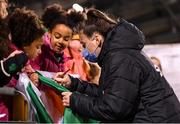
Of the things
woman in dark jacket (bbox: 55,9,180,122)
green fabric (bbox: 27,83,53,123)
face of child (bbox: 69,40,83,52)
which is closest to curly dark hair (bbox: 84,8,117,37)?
woman in dark jacket (bbox: 55,9,180,122)

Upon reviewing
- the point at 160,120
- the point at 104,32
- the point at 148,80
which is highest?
the point at 104,32

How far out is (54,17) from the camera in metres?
4.89

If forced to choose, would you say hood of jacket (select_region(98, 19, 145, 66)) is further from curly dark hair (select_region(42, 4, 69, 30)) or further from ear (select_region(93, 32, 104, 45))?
curly dark hair (select_region(42, 4, 69, 30))

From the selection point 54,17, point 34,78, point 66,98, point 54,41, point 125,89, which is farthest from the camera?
point 54,17

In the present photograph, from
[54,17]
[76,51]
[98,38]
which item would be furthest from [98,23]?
[76,51]

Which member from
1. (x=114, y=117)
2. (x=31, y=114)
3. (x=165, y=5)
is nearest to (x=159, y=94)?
(x=114, y=117)

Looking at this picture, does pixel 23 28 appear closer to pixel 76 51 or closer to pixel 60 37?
pixel 60 37

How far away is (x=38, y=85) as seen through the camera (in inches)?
157

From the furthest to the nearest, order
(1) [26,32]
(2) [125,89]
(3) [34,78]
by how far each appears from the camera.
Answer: (1) [26,32], (3) [34,78], (2) [125,89]

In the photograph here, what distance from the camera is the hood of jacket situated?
3842 millimetres

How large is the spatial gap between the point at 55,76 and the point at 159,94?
2.56 ft

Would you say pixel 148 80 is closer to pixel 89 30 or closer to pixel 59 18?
pixel 89 30

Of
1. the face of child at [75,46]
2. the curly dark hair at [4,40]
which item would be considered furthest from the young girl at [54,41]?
the curly dark hair at [4,40]

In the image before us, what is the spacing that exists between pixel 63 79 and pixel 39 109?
0.31m
